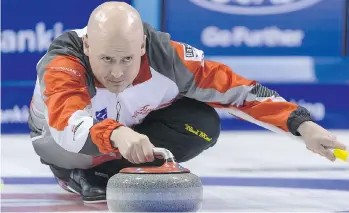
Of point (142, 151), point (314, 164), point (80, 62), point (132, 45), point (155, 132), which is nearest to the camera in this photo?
Result: point (142, 151)

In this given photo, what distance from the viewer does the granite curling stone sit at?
83.7 inches

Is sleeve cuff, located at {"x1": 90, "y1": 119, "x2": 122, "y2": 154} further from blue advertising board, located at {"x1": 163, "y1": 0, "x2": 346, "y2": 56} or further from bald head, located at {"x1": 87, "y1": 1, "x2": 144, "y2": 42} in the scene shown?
blue advertising board, located at {"x1": 163, "y1": 0, "x2": 346, "y2": 56}

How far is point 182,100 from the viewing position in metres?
3.04

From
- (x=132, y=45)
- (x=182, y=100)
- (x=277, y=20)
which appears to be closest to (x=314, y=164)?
(x=182, y=100)

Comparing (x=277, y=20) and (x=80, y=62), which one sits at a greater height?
(x=277, y=20)

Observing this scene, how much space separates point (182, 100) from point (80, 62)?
1.84 ft

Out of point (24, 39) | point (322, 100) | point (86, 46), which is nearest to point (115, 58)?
point (86, 46)

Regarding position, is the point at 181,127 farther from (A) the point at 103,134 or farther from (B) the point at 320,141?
(A) the point at 103,134

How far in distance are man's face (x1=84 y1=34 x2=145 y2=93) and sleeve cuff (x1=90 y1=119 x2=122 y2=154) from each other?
0.76 ft

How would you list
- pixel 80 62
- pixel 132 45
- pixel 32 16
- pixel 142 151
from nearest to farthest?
pixel 142 151, pixel 132 45, pixel 80 62, pixel 32 16

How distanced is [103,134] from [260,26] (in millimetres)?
3154

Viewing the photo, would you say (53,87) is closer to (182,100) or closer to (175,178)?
(175,178)

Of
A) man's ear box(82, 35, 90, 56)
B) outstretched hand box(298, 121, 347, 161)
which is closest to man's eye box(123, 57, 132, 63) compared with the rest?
man's ear box(82, 35, 90, 56)

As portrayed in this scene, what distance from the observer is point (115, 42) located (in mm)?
2357
